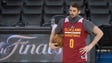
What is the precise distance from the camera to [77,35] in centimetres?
432

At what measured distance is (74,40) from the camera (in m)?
4.31

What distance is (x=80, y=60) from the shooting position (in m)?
4.35

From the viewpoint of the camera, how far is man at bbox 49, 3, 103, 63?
4281 millimetres

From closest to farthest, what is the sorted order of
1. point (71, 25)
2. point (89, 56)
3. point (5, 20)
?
point (71, 25) → point (89, 56) → point (5, 20)

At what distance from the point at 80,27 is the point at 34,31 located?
127cm

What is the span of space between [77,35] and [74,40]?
8 centimetres

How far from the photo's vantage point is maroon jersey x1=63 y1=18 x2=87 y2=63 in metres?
4.30

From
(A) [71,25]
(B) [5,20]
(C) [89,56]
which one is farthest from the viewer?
(B) [5,20]

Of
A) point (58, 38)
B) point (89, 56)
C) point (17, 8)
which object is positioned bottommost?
point (89, 56)

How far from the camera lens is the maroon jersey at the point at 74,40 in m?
4.30

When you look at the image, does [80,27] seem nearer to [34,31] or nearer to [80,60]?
[80,60]

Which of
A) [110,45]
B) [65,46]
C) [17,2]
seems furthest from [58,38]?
[17,2]

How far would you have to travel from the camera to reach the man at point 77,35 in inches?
169

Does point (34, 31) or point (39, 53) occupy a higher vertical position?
point (34, 31)
